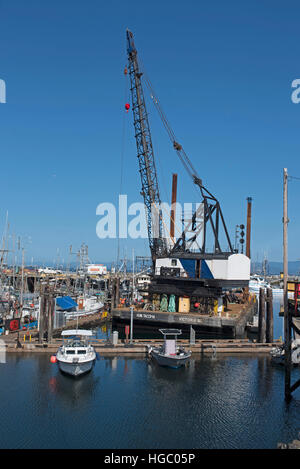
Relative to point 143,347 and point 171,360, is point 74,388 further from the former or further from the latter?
point 143,347

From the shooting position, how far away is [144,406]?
28344 millimetres

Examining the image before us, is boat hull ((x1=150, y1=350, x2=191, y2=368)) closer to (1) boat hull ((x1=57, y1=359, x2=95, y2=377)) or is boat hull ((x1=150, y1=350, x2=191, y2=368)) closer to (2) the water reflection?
(2) the water reflection

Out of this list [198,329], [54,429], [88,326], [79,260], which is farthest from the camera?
[79,260]

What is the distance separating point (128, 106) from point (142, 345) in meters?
50.3

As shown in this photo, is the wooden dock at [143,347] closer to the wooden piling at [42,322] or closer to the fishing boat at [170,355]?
the wooden piling at [42,322]

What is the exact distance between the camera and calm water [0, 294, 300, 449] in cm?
2330

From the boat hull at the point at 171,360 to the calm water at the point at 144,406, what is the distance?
34.3 inches

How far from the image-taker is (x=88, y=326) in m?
65.2

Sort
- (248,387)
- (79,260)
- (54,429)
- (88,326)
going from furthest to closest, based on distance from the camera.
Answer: (79,260), (88,326), (248,387), (54,429)

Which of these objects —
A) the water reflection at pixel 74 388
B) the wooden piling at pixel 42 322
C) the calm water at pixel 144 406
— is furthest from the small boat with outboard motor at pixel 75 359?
the wooden piling at pixel 42 322

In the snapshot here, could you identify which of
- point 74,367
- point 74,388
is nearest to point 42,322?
point 74,367

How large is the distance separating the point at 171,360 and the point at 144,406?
9.21m

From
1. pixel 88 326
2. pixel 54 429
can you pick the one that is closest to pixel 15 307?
→ pixel 88 326

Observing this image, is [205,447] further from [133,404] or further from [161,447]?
[133,404]
